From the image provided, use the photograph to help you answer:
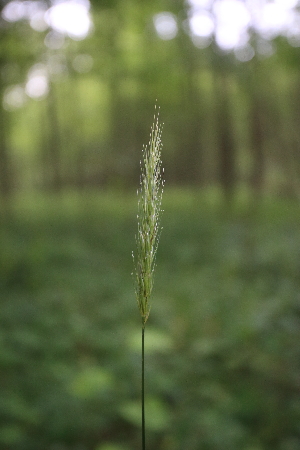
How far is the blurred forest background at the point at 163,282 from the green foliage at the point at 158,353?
0.01 meters

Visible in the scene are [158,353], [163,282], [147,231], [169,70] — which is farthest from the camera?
[169,70]

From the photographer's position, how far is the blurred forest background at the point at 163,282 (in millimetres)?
2545

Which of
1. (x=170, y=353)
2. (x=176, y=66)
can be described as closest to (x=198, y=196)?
(x=176, y=66)

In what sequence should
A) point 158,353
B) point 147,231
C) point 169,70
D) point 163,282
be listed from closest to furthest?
point 147,231 → point 158,353 → point 163,282 → point 169,70

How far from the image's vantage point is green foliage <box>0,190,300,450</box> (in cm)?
245

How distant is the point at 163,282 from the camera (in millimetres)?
5770

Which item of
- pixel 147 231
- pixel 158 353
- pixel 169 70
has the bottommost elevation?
pixel 158 353

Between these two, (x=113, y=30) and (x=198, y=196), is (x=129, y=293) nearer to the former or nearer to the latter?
(x=113, y=30)

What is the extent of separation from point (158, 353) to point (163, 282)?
234 cm

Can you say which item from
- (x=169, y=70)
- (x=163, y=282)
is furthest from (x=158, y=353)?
(x=169, y=70)

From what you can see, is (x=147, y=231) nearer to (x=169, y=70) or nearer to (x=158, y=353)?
(x=158, y=353)

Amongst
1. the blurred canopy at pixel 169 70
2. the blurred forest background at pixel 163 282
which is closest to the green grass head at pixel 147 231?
the blurred forest background at pixel 163 282

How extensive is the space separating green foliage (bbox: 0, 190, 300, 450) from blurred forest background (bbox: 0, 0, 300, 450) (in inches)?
0.5

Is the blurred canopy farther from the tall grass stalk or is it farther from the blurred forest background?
the tall grass stalk
